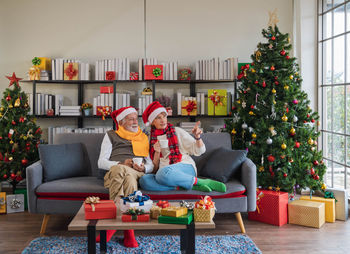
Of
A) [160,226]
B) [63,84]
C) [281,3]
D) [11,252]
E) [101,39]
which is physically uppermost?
[281,3]

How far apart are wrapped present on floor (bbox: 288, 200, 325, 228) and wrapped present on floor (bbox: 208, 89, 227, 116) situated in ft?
6.01

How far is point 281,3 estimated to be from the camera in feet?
18.2

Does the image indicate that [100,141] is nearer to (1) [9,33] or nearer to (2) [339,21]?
(1) [9,33]

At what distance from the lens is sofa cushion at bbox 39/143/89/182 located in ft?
12.0

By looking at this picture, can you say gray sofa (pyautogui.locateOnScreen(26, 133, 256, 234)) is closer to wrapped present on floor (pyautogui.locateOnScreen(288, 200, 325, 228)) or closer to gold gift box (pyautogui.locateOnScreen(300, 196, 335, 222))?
wrapped present on floor (pyautogui.locateOnScreen(288, 200, 325, 228))

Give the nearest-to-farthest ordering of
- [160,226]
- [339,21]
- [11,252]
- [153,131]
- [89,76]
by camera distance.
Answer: [160,226] → [11,252] → [153,131] → [339,21] → [89,76]

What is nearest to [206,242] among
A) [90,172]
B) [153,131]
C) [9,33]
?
[153,131]

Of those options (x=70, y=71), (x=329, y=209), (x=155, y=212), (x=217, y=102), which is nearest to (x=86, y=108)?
(x=70, y=71)

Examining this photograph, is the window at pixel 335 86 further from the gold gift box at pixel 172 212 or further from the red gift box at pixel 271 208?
the gold gift box at pixel 172 212

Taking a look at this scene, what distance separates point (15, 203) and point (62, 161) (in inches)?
36.9

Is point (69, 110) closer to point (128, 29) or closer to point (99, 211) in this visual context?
point (128, 29)

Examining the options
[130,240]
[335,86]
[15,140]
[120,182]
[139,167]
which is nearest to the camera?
[130,240]

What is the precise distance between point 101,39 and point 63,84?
0.85m

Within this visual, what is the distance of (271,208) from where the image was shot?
12.3ft
